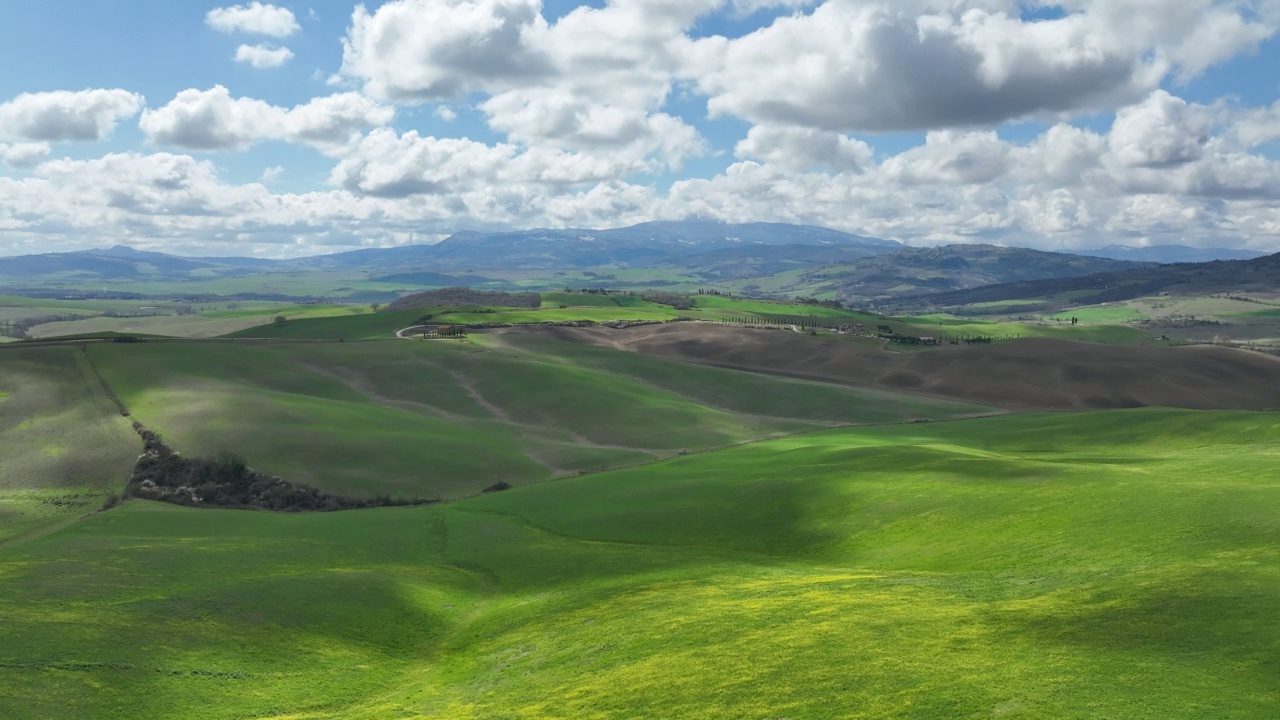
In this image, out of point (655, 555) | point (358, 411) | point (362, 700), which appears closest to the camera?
point (362, 700)

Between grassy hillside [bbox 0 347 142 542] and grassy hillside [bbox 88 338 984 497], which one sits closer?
grassy hillside [bbox 0 347 142 542]

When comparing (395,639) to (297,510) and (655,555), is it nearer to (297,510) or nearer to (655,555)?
(655,555)

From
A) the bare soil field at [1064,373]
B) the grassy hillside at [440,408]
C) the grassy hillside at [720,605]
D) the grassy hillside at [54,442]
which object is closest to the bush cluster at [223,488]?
the grassy hillside at [440,408]

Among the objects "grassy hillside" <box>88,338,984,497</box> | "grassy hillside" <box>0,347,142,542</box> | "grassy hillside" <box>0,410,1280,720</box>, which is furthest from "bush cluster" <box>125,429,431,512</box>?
"grassy hillside" <box>0,410,1280,720</box>

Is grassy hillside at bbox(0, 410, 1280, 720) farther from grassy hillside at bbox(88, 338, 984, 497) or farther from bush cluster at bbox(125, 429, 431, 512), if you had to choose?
grassy hillside at bbox(88, 338, 984, 497)

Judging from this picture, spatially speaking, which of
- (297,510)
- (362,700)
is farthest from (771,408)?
(362,700)

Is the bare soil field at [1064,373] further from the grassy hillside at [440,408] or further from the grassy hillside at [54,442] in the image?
the grassy hillside at [54,442]
